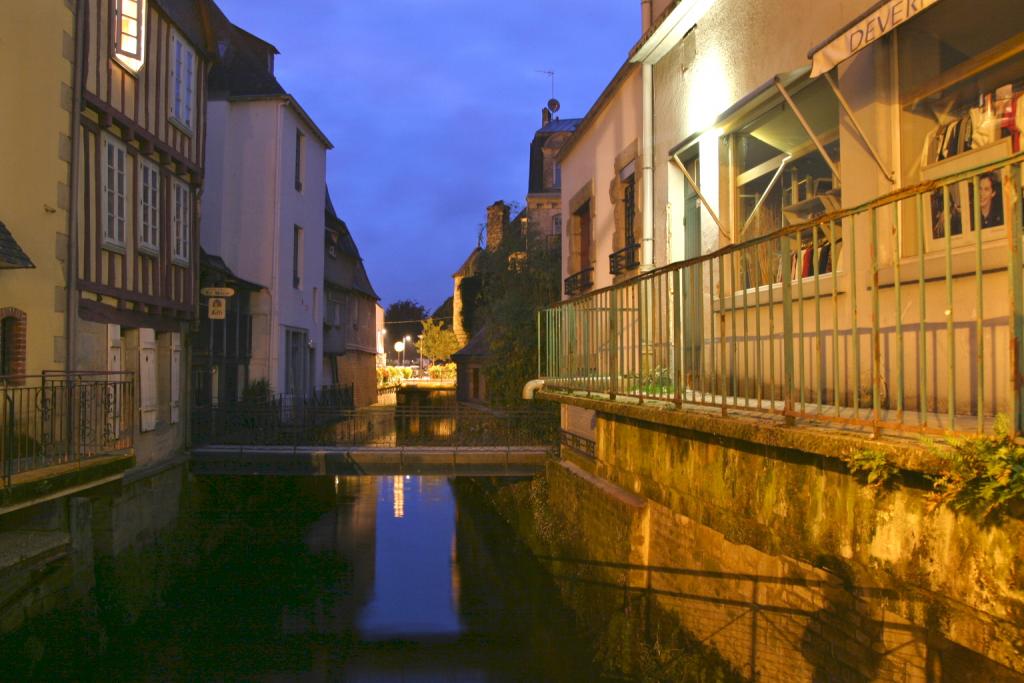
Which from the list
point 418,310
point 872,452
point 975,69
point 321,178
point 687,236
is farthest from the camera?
point 418,310

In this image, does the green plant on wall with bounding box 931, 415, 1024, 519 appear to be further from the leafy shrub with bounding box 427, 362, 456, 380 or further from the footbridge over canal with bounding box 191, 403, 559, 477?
the leafy shrub with bounding box 427, 362, 456, 380

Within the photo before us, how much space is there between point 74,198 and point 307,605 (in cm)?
638

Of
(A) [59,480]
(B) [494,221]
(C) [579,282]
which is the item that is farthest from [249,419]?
(B) [494,221]

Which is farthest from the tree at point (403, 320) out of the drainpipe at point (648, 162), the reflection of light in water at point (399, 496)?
the drainpipe at point (648, 162)

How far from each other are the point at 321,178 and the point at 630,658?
2018cm

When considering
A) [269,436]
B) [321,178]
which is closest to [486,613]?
[269,436]

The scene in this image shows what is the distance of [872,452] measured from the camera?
328 centimetres

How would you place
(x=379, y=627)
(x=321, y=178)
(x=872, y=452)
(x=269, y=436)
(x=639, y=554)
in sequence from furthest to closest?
(x=321, y=178), (x=269, y=436), (x=379, y=627), (x=639, y=554), (x=872, y=452)

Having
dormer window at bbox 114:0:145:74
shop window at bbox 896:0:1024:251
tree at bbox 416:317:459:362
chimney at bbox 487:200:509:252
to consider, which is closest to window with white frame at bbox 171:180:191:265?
dormer window at bbox 114:0:145:74

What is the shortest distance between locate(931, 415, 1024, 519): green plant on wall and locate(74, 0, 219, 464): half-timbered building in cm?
1016

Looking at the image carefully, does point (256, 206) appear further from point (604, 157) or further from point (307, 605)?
point (307, 605)

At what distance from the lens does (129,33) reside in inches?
432

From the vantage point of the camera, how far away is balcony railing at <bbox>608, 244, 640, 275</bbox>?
10.3 metres

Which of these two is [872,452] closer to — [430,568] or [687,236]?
[687,236]
